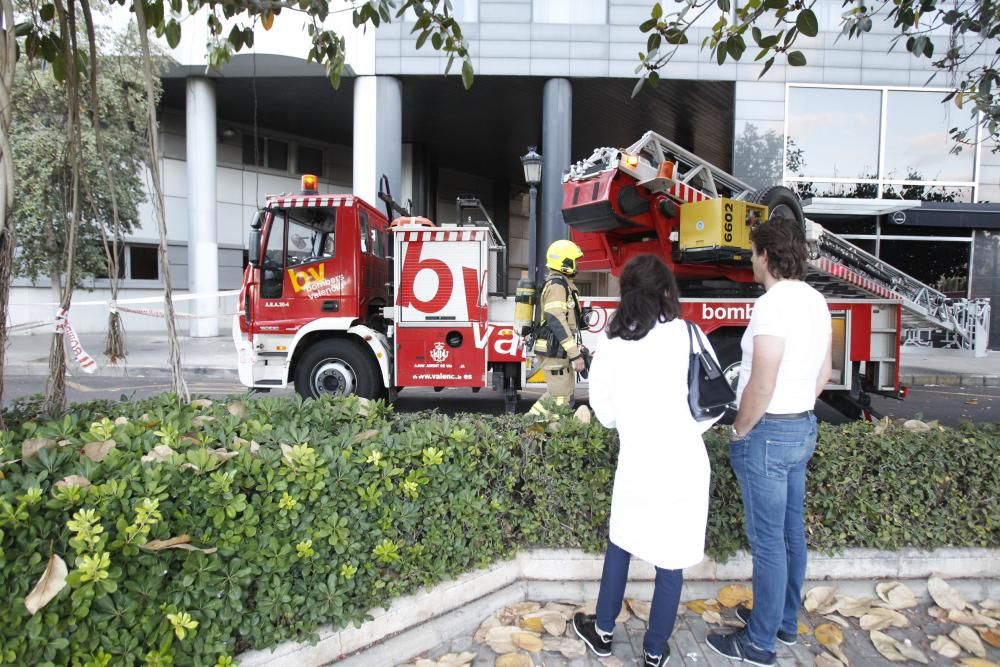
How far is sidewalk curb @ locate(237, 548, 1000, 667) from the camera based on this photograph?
2594 mm

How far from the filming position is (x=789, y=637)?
2617 mm

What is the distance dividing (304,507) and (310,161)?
70.2ft

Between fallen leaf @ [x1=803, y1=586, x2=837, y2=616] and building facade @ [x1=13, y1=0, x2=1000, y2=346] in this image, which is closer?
fallen leaf @ [x1=803, y1=586, x2=837, y2=616]

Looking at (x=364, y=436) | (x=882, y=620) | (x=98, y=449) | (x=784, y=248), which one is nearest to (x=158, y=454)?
(x=98, y=449)

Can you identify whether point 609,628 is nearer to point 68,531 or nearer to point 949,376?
point 68,531

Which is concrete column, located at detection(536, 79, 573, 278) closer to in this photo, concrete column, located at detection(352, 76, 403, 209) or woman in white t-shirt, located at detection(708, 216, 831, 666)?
concrete column, located at detection(352, 76, 403, 209)

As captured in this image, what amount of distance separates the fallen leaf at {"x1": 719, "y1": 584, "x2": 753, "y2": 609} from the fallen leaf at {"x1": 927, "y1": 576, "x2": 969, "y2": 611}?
0.91m

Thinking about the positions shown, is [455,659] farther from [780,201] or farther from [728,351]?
[780,201]

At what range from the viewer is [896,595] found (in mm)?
2926

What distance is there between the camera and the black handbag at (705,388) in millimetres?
2305

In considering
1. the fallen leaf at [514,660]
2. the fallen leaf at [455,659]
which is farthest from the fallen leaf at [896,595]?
the fallen leaf at [455,659]

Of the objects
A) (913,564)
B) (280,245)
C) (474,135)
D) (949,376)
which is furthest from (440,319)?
(474,135)

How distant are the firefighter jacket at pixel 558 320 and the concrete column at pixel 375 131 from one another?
10820 millimetres

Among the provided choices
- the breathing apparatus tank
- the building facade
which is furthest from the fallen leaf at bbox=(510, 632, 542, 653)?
the building facade
